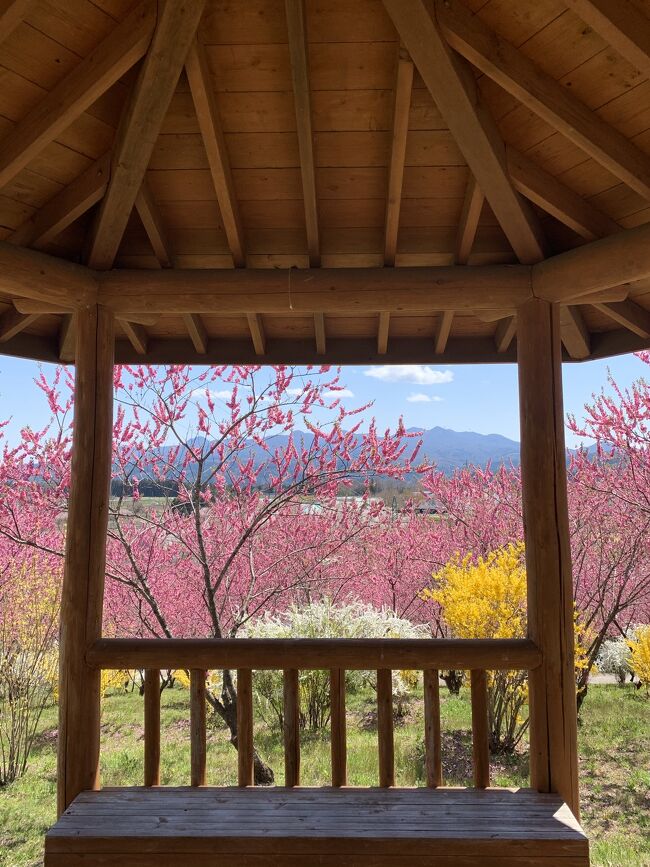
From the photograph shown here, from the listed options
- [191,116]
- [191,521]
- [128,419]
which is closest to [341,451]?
[191,521]

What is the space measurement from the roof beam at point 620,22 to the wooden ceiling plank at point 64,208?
193 cm

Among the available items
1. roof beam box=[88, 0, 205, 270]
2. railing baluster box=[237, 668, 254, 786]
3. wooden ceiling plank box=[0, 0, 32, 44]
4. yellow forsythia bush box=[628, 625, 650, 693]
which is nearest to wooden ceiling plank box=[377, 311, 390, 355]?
roof beam box=[88, 0, 205, 270]

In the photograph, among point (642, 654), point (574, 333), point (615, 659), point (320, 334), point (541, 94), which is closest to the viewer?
point (541, 94)

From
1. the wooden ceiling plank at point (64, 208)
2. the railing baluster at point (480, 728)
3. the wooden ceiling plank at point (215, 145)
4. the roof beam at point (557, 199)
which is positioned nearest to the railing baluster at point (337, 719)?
the railing baluster at point (480, 728)

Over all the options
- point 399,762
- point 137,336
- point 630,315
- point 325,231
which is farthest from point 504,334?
point 399,762

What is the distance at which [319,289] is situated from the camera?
2.93m

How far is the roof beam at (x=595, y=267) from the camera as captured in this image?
2463 mm

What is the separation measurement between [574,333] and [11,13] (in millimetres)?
2978

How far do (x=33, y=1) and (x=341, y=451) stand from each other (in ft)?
17.1

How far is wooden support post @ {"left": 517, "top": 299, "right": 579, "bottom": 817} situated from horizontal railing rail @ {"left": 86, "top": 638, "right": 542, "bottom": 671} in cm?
11

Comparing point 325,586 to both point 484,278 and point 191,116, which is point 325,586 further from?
point 191,116

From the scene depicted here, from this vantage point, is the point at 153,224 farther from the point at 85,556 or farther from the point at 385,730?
the point at 385,730

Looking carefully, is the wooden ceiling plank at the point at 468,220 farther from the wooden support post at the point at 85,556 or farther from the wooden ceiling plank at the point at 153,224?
the wooden support post at the point at 85,556

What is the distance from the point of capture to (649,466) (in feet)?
22.1
